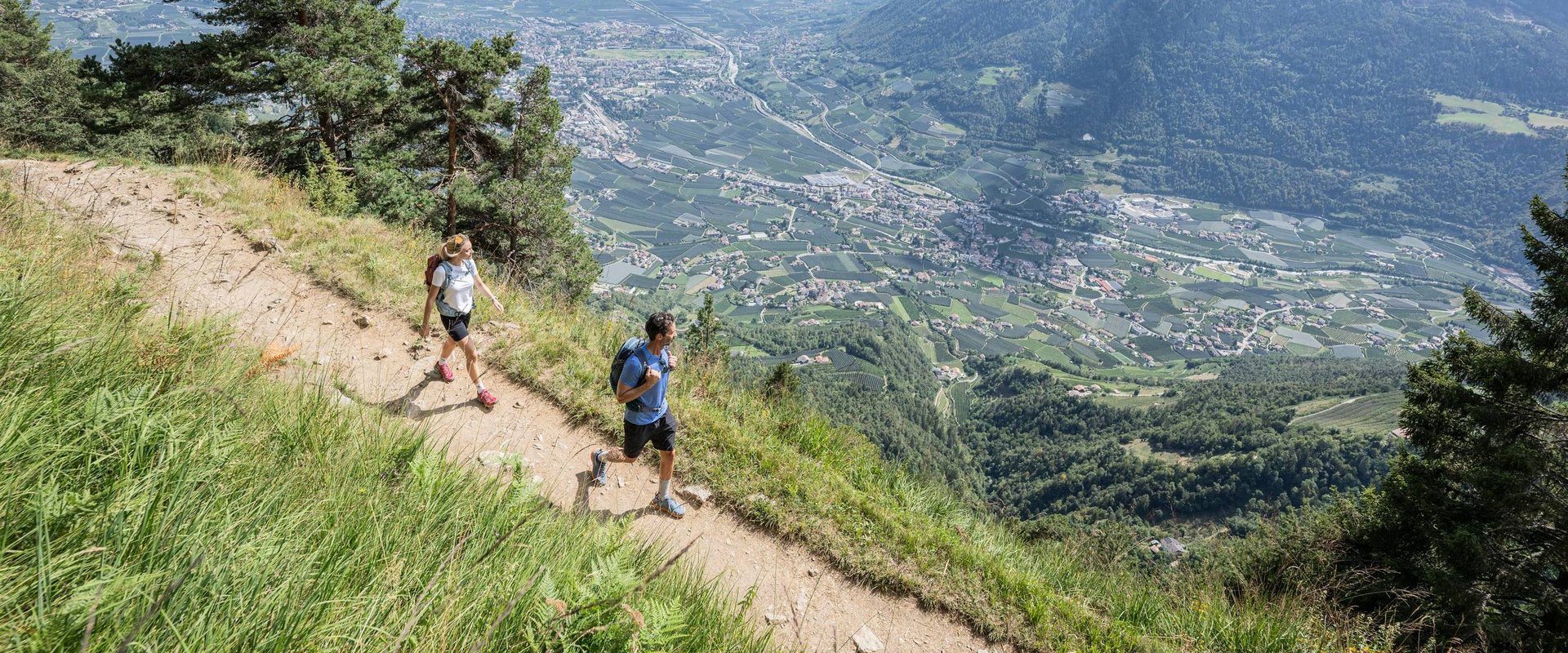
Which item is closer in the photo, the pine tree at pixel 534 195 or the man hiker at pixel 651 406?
the man hiker at pixel 651 406

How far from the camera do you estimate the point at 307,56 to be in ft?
44.7

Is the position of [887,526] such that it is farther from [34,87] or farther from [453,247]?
[34,87]

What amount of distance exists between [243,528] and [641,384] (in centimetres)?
298

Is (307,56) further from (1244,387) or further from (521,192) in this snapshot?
(1244,387)

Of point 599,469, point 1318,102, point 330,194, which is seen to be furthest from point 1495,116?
point 330,194

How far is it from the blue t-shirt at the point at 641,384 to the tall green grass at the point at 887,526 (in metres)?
0.93

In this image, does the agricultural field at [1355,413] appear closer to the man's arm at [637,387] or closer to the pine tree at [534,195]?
the pine tree at [534,195]

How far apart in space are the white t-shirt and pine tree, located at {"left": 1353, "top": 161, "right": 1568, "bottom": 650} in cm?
968

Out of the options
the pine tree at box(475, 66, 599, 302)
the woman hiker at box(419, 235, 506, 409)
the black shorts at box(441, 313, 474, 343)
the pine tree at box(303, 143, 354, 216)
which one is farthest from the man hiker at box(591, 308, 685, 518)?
the pine tree at box(475, 66, 599, 302)

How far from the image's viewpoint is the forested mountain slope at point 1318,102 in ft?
477

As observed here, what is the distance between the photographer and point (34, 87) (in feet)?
59.8

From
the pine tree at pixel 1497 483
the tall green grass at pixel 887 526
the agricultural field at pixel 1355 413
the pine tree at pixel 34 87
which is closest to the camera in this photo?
the tall green grass at pixel 887 526

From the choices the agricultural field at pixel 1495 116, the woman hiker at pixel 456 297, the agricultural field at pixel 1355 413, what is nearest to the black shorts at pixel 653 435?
the woman hiker at pixel 456 297

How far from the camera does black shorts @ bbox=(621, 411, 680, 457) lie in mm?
5027
